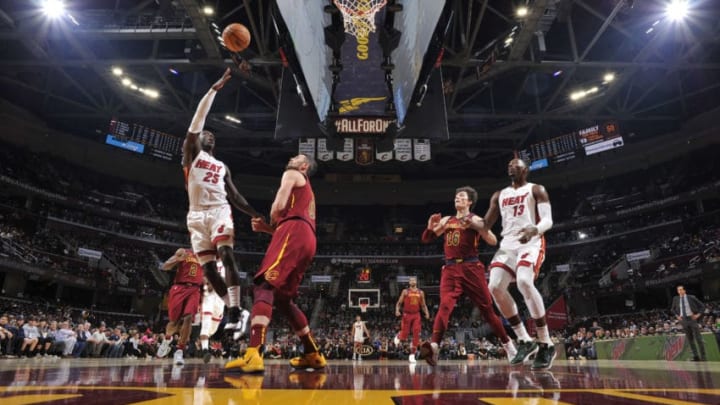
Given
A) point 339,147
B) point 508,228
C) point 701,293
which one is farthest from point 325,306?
point 508,228

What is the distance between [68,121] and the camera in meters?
25.3

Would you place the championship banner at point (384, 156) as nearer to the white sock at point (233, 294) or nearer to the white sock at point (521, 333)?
the white sock at point (521, 333)

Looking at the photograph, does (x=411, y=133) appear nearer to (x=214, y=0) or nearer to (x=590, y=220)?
(x=214, y=0)

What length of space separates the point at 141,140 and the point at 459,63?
15865 mm

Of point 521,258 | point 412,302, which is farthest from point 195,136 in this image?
point 412,302

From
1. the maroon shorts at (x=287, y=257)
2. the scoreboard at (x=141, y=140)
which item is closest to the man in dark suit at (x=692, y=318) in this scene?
the maroon shorts at (x=287, y=257)

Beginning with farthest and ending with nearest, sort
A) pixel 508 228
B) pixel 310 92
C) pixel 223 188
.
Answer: pixel 310 92, pixel 508 228, pixel 223 188

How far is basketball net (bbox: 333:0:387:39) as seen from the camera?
10852mm

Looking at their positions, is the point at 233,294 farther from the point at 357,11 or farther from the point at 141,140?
the point at 141,140

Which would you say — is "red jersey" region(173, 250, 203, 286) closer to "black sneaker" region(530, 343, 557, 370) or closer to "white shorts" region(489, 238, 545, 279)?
"white shorts" region(489, 238, 545, 279)

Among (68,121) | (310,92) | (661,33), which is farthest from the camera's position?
(68,121)

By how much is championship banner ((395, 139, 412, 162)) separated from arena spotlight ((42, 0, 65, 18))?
11553 mm

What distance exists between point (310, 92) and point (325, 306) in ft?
61.6

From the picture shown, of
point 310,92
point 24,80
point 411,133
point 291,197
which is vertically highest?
point 24,80
